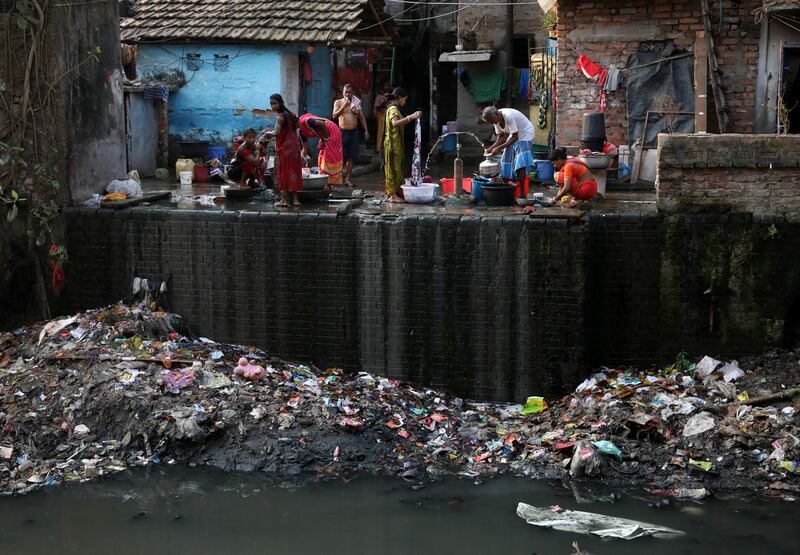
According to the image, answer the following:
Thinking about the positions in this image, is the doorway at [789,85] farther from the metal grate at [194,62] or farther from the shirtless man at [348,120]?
the metal grate at [194,62]

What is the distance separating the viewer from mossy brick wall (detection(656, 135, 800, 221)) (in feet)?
33.4

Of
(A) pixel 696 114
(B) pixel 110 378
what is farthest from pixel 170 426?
(A) pixel 696 114

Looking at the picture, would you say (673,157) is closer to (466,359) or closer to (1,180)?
(466,359)

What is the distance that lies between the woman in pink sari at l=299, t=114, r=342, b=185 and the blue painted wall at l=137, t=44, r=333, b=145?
145 inches

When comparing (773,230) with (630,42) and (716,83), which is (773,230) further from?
(630,42)

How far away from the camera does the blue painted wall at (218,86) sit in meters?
17.4

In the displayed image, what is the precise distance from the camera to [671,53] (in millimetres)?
13992

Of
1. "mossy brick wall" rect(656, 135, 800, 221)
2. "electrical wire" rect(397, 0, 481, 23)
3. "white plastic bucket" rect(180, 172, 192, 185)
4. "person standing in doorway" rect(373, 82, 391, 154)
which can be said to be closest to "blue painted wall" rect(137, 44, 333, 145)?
"person standing in doorway" rect(373, 82, 391, 154)

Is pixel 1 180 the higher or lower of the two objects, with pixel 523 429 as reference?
higher

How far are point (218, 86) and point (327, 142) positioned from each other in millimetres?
4708

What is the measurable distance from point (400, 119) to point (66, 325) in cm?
431

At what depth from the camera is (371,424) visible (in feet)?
31.2

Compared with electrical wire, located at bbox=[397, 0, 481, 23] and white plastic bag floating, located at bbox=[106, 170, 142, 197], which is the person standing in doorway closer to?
electrical wire, located at bbox=[397, 0, 481, 23]

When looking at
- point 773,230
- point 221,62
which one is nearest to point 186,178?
point 221,62
